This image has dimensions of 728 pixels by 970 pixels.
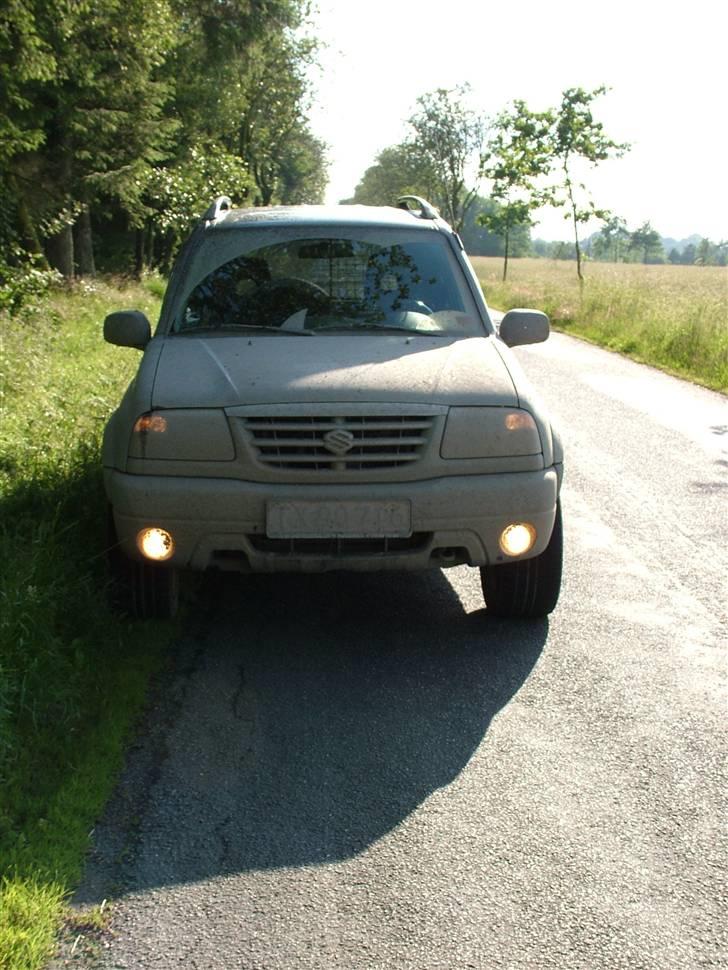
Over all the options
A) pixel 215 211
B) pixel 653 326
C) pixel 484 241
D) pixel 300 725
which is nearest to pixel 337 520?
pixel 300 725

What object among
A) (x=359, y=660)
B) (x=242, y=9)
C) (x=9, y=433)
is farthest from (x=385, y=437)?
(x=242, y=9)

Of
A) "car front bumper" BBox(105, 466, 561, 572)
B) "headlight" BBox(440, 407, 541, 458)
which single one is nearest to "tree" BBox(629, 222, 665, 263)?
"headlight" BBox(440, 407, 541, 458)

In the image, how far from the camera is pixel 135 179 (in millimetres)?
20141

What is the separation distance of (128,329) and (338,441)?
1.71m

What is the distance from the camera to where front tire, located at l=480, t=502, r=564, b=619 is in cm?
502

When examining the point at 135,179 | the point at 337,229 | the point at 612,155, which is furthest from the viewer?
the point at 612,155

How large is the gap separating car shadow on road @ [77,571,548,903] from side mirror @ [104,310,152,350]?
134 cm

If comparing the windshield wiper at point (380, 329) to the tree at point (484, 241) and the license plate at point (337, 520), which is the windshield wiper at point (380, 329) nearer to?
the license plate at point (337, 520)

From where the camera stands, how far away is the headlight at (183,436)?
4.49 metres

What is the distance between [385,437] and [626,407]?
8656 millimetres

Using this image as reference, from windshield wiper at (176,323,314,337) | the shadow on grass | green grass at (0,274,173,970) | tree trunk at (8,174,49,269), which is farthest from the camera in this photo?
tree trunk at (8,174,49,269)

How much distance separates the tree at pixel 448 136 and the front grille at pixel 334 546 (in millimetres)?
86500

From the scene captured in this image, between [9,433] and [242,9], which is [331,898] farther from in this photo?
[242,9]

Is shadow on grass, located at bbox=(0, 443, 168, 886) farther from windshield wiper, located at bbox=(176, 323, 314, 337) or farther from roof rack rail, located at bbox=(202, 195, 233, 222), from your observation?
roof rack rail, located at bbox=(202, 195, 233, 222)
